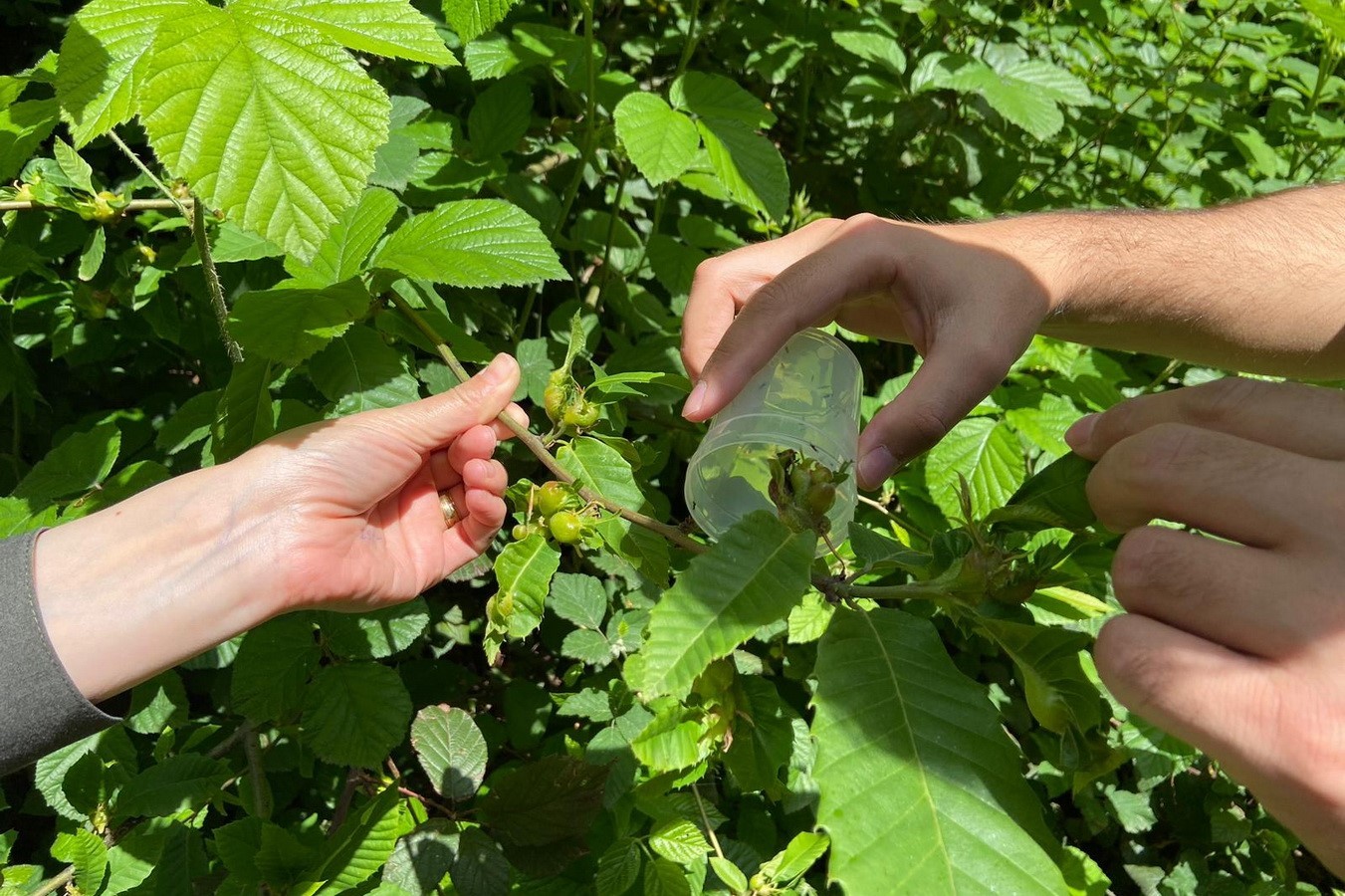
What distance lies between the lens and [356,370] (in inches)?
63.6

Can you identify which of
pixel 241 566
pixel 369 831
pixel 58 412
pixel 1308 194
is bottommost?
pixel 58 412

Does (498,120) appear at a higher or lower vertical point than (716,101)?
lower

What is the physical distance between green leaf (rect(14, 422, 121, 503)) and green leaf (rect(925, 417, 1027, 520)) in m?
1.73

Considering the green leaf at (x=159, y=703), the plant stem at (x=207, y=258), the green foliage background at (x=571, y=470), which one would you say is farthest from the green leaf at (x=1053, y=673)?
the green leaf at (x=159, y=703)

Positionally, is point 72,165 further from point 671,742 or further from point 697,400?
point 671,742

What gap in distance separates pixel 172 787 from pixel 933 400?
1462mm

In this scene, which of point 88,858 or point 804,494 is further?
point 88,858

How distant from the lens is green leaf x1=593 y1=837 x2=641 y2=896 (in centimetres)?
146

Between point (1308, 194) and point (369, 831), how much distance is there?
97.1 inches

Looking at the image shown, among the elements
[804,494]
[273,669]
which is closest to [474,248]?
[804,494]

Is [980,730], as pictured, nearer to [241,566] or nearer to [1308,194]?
[241,566]

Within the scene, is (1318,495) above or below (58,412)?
above

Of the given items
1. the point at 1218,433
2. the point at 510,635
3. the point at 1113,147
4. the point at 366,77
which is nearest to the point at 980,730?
the point at 1218,433

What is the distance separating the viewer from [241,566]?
4.95ft
